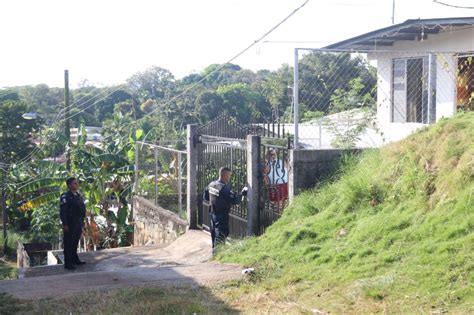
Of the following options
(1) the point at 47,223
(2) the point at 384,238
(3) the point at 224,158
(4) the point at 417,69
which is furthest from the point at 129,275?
(1) the point at 47,223

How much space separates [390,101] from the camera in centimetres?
1543

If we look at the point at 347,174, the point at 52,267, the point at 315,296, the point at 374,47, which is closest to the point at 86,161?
the point at 52,267

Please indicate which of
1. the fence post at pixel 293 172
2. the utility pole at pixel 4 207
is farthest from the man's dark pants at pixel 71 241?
the utility pole at pixel 4 207

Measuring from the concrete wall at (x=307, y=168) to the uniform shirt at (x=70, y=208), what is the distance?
3664 mm

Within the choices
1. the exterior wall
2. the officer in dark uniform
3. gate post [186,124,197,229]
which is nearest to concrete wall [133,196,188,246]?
gate post [186,124,197,229]

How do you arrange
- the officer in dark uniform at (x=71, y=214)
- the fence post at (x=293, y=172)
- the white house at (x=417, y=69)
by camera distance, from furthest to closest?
the white house at (x=417, y=69) < the officer in dark uniform at (x=71, y=214) < the fence post at (x=293, y=172)

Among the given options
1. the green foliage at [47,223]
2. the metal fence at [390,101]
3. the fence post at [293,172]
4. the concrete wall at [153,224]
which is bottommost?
the green foliage at [47,223]

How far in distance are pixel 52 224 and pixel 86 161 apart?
24.8ft

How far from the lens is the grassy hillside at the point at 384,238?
612 centimetres

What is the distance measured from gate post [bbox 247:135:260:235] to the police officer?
0.79 feet

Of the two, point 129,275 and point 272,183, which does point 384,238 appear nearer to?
point 272,183

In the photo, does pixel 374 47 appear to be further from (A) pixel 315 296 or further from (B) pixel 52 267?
(A) pixel 315 296

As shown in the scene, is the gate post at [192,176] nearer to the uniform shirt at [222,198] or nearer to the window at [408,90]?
the uniform shirt at [222,198]

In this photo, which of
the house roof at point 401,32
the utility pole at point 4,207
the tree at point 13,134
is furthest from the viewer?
the tree at point 13,134
